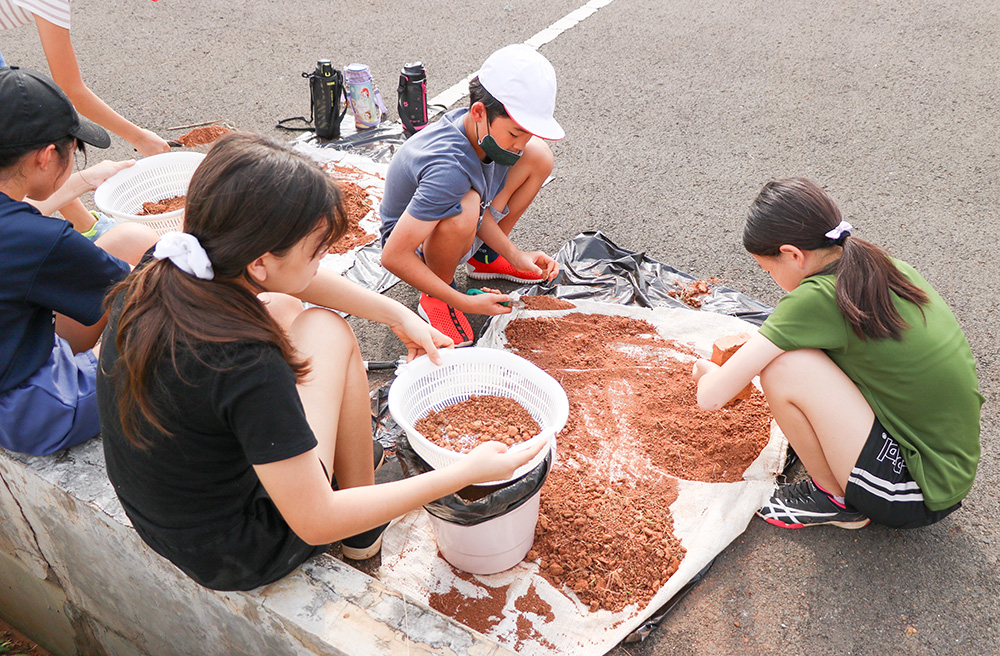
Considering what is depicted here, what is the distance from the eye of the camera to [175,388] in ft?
4.51

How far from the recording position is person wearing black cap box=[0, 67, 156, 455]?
6.13 ft

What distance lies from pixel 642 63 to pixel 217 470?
4.87 m

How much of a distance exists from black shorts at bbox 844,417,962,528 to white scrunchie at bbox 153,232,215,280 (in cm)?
184

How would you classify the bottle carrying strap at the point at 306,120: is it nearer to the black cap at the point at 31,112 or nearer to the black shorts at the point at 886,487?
the black cap at the point at 31,112

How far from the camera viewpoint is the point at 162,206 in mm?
3297

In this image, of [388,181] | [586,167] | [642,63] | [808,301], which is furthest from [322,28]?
[808,301]

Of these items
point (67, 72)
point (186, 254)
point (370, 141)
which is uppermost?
point (186, 254)

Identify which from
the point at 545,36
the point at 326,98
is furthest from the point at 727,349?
the point at 545,36

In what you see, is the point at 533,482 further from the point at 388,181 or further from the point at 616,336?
the point at 388,181

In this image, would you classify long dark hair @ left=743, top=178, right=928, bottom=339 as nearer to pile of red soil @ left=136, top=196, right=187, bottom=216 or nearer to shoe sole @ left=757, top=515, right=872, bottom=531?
shoe sole @ left=757, top=515, right=872, bottom=531

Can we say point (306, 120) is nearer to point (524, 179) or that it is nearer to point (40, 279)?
point (524, 179)

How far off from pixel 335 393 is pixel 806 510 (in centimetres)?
155

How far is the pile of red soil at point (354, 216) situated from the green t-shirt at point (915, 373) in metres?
2.21

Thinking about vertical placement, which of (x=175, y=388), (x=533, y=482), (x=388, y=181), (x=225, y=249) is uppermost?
(x=225, y=249)
